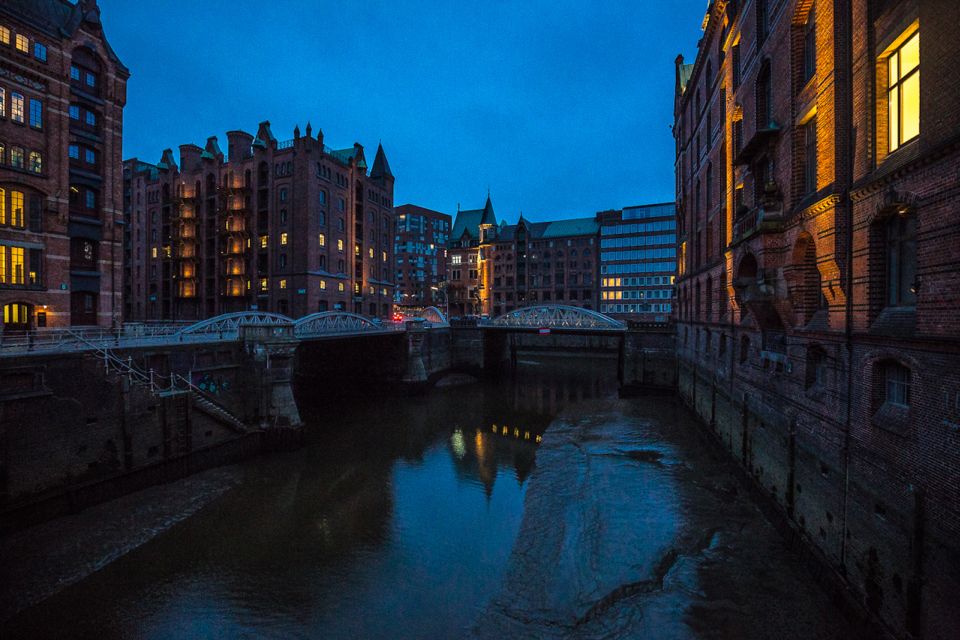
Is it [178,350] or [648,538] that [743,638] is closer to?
[648,538]

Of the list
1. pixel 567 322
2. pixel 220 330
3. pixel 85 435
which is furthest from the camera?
pixel 567 322

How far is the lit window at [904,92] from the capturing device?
29.5 feet

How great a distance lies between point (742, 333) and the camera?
66.4 feet

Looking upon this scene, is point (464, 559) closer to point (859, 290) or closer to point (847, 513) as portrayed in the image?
point (847, 513)

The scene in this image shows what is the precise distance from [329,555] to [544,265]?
8255cm

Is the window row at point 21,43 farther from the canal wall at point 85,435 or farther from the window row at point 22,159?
the canal wall at point 85,435

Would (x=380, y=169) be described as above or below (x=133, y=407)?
above

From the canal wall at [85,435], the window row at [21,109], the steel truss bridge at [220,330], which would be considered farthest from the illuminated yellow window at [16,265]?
the canal wall at [85,435]

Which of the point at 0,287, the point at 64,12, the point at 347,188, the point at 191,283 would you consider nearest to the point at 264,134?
the point at 347,188

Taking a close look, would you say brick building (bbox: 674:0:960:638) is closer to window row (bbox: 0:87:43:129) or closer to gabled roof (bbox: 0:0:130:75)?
window row (bbox: 0:87:43:129)

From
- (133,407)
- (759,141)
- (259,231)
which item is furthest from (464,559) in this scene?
(259,231)

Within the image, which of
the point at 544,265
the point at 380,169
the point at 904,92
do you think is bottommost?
the point at 904,92

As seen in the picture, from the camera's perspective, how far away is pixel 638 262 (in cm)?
8300

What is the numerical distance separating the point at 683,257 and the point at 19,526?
141 ft
